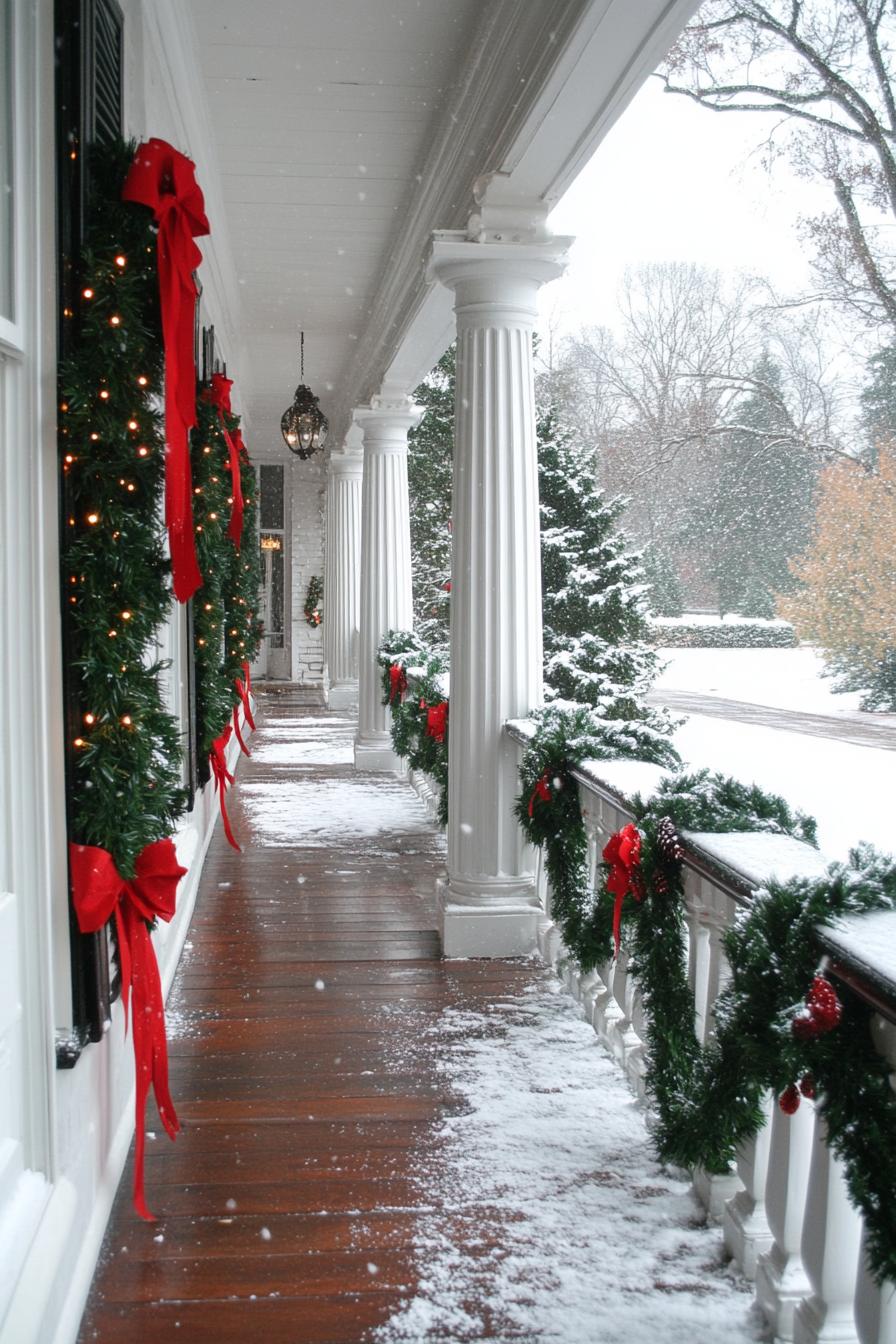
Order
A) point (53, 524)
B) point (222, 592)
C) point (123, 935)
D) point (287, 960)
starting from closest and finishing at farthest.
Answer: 1. point (53, 524)
2. point (123, 935)
3. point (287, 960)
4. point (222, 592)

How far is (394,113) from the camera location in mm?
4840

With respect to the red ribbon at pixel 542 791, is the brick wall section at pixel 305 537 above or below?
above

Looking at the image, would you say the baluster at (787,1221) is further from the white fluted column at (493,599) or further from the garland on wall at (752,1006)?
the white fluted column at (493,599)

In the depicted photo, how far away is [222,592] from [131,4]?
2781 mm

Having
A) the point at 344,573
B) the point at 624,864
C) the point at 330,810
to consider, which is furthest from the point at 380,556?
the point at 624,864

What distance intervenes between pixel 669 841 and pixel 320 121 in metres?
3.65

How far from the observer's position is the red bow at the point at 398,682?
8.57 metres

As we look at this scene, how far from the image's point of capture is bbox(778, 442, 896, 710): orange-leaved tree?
2.36 metres

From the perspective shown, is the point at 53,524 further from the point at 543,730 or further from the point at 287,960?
the point at 287,960

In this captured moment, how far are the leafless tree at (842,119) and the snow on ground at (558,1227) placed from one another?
78.2 inches

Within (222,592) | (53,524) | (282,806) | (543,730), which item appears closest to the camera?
(53,524)

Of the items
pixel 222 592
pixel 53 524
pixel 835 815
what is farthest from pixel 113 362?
pixel 222 592

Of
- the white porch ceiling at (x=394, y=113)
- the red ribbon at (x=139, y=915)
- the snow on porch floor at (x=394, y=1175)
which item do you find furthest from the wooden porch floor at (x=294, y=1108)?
the white porch ceiling at (x=394, y=113)

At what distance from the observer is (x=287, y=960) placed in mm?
4582
